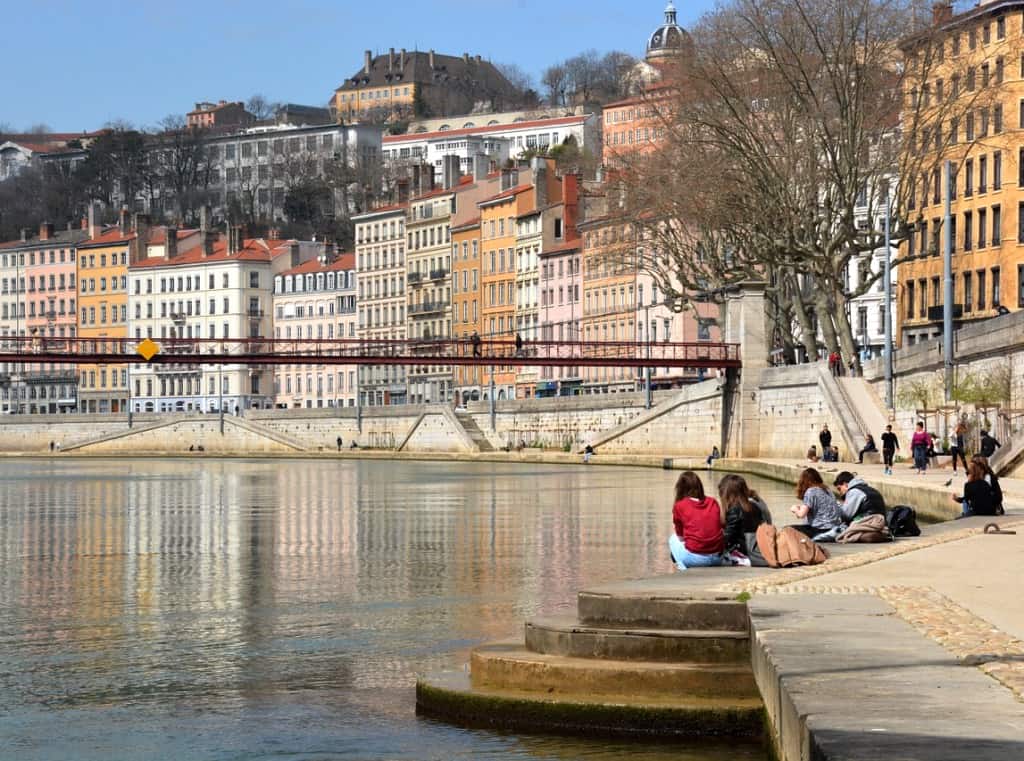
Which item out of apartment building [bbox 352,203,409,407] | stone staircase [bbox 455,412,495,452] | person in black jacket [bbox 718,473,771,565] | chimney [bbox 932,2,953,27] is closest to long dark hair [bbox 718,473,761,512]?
person in black jacket [bbox 718,473,771,565]

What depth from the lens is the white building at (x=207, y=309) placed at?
510 ft

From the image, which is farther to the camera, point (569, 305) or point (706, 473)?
point (569, 305)

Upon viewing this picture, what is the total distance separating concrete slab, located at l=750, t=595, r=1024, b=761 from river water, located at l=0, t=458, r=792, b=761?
34.2 inches

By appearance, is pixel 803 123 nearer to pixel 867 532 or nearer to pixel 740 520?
pixel 867 532

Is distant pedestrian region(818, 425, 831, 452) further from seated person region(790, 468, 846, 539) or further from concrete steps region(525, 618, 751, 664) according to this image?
concrete steps region(525, 618, 751, 664)

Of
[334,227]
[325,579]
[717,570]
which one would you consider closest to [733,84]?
[325,579]

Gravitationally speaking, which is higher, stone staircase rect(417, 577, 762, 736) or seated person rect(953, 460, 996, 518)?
seated person rect(953, 460, 996, 518)

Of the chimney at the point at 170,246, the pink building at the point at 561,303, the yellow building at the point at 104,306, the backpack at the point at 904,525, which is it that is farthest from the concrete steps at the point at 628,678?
the chimney at the point at 170,246

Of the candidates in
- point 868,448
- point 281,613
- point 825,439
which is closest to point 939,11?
point 868,448

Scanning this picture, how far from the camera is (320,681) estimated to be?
16109mm

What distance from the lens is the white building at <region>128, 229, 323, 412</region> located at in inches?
6117

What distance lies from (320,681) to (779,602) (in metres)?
3.64

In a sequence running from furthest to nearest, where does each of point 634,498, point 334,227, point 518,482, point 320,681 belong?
point 334,227 < point 518,482 < point 634,498 < point 320,681

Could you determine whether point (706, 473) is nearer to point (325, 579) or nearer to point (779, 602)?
point (325, 579)
